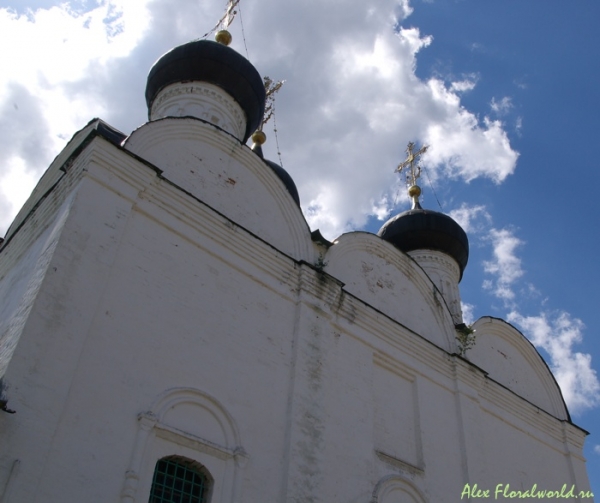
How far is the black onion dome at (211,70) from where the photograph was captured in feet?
28.2

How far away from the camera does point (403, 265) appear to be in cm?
831

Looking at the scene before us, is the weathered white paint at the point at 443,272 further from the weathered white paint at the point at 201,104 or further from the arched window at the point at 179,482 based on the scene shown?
the arched window at the point at 179,482

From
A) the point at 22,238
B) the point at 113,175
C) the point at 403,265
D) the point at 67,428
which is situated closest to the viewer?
the point at 67,428

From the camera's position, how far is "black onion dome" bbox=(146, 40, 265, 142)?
8.60 metres

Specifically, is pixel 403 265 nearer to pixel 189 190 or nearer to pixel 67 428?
pixel 189 190

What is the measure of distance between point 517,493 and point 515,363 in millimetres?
2156

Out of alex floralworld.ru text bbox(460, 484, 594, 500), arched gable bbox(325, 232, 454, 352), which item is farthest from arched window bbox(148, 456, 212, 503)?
alex floralworld.ru text bbox(460, 484, 594, 500)

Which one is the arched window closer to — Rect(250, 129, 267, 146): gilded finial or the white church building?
the white church building

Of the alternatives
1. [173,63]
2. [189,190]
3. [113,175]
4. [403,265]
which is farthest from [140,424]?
[173,63]

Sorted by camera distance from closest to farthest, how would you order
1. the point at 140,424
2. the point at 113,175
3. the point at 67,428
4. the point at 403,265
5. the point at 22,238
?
1. the point at 67,428
2. the point at 140,424
3. the point at 113,175
4. the point at 22,238
5. the point at 403,265

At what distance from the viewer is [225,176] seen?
6895 mm

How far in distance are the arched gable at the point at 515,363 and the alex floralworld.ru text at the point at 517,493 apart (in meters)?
1.16

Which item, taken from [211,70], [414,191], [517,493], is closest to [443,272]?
[414,191]

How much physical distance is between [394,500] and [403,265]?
3025 mm
